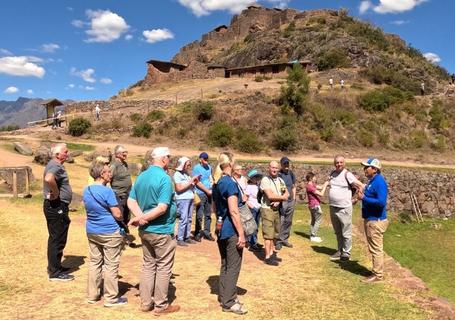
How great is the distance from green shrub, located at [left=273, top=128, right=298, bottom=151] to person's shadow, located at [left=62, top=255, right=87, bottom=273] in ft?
78.8

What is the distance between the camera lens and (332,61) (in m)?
52.3

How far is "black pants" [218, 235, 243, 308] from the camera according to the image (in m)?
5.75

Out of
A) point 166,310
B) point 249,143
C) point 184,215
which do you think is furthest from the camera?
point 249,143

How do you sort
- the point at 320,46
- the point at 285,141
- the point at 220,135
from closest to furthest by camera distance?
the point at 285,141 < the point at 220,135 < the point at 320,46

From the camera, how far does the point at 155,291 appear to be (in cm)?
560

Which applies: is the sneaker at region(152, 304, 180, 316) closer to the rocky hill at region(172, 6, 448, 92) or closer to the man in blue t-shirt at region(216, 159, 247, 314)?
the man in blue t-shirt at region(216, 159, 247, 314)

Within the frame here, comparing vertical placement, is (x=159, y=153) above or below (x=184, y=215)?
above

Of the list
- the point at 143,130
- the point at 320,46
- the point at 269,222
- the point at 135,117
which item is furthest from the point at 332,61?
the point at 269,222

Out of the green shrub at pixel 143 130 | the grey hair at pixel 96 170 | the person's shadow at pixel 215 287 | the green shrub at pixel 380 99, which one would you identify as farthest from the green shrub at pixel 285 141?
the grey hair at pixel 96 170

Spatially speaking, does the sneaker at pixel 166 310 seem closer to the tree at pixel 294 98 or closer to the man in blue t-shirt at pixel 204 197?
the man in blue t-shirt at pixel 204 197

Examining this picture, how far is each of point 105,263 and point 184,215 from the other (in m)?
3.54

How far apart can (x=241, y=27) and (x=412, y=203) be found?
6827cm

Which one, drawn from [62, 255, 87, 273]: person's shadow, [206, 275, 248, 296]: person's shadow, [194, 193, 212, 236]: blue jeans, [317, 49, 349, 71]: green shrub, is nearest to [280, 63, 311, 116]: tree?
[317, 49, 349, 71]: green shrub

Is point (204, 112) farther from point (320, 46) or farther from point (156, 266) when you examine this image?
point (156, 266)
